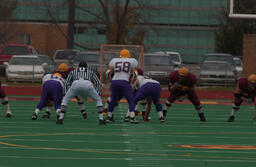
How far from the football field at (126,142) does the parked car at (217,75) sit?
1323 centimetres

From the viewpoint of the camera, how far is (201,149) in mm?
14180

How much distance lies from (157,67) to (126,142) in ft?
66.9

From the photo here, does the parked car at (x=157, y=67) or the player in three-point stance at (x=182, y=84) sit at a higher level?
the player in three-point stance at (x=182, y=84)

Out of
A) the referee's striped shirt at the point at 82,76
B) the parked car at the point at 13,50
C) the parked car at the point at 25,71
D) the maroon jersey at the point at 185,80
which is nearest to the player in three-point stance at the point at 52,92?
the referee's striped shirt at the point at 82,76

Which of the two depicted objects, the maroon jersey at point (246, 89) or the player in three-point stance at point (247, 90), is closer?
the player in three-point stance at point (247, 90)

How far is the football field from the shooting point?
40.9ft

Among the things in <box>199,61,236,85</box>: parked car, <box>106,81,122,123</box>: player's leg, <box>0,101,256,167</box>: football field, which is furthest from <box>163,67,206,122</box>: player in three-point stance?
<box>199,61,236,85</box>: parked car

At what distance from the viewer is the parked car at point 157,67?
35188 millimetres

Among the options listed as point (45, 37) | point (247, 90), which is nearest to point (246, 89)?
point (247, 90)

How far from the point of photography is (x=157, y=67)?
35.4 meters

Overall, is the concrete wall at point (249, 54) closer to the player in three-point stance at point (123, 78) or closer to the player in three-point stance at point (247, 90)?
the player in three-point stance at point (247, 90)

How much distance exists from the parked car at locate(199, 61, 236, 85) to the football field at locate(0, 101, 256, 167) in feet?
43.4

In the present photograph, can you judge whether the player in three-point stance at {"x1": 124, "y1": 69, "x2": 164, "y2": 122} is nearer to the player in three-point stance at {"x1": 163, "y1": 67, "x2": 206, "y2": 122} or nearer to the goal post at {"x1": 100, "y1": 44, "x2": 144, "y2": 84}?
the player in three-point stance at {"x1": 163, "y1": 67, "x2": 206, "y2": 122}

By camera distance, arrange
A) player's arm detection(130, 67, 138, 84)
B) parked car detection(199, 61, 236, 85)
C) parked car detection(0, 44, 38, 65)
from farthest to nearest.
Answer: parked car detection(0, 44, 38, 65)
parked car detection(199, 61, 236, 85)
player's arm detection(130, 67, 138, 84)
